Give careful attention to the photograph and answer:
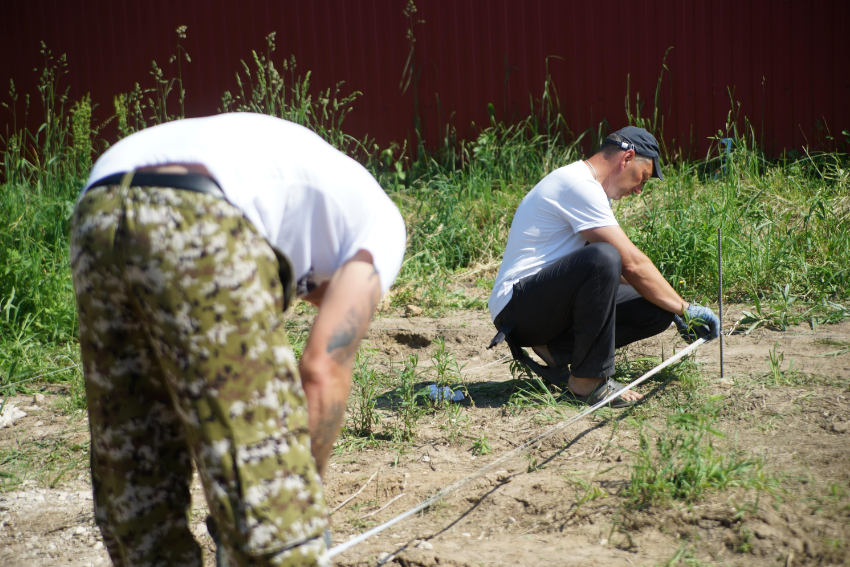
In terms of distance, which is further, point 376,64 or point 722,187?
point 376,64

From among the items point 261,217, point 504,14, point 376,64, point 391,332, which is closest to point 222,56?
point 376,64

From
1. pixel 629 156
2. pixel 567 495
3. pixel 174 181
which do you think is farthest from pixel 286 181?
pixel 629 156

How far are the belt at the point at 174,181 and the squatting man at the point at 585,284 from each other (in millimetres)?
2107

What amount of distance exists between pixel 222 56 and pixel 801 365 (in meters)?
6.19

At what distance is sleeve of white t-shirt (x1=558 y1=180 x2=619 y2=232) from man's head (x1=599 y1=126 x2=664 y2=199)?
28 centimetres

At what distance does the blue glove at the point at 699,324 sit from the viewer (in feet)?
10.6

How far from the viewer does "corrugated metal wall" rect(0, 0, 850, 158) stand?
21.2ft

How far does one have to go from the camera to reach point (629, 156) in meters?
3.40

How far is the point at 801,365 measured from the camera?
3.30 m

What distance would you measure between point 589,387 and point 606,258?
61cm

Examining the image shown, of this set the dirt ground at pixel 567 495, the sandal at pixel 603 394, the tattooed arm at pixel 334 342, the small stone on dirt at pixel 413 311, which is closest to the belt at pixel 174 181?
the tattooed arm at pixel 334 342

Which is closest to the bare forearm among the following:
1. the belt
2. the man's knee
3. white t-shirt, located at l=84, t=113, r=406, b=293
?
white t-shirt, located at l=84, t=113, r=406, b=293

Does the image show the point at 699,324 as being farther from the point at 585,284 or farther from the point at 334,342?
the point at 334,342

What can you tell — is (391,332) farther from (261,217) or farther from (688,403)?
(261,217)
